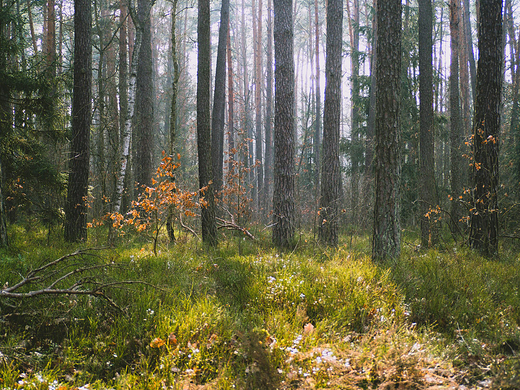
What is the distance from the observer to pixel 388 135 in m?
5.06

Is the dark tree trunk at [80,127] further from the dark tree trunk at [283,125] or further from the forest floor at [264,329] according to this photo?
the dark tree trunk at [283,125]

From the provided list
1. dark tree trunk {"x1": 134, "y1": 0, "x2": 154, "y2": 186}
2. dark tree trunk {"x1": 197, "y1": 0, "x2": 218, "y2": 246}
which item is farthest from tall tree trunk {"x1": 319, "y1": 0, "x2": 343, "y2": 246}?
dark tree trunk {"x1": 134, "y1": 0, "x2": 154, "y2": 186}

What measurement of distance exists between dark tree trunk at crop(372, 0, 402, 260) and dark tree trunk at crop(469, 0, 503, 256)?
6.83 feet

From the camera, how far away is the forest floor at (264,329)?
99.4 inches

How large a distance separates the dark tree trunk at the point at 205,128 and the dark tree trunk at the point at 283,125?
4.62 feet

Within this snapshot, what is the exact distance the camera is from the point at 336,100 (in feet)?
26.6

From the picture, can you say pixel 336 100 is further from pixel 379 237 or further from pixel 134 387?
pixel 134 387

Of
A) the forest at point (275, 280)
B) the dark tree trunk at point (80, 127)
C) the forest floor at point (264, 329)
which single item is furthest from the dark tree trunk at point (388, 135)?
the dark tree trunk at point (80, 127)

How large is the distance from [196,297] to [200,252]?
2.60m

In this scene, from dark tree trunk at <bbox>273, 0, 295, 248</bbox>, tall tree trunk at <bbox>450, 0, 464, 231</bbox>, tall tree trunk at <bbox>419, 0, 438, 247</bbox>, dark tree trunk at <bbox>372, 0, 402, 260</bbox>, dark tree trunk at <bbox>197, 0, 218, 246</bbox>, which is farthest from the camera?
tall tree trunk at <bbox>450, 0, 464, 231</bbox>

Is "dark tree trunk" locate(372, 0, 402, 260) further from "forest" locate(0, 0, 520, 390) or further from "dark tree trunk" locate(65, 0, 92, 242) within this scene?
"dark tree trunk" locate(65, 0, 92, 242)

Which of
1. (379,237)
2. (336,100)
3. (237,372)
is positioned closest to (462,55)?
(336,100)

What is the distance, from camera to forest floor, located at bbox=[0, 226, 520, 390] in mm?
2525

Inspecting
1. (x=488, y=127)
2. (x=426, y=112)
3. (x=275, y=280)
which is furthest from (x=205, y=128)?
(x=426, y=112)
